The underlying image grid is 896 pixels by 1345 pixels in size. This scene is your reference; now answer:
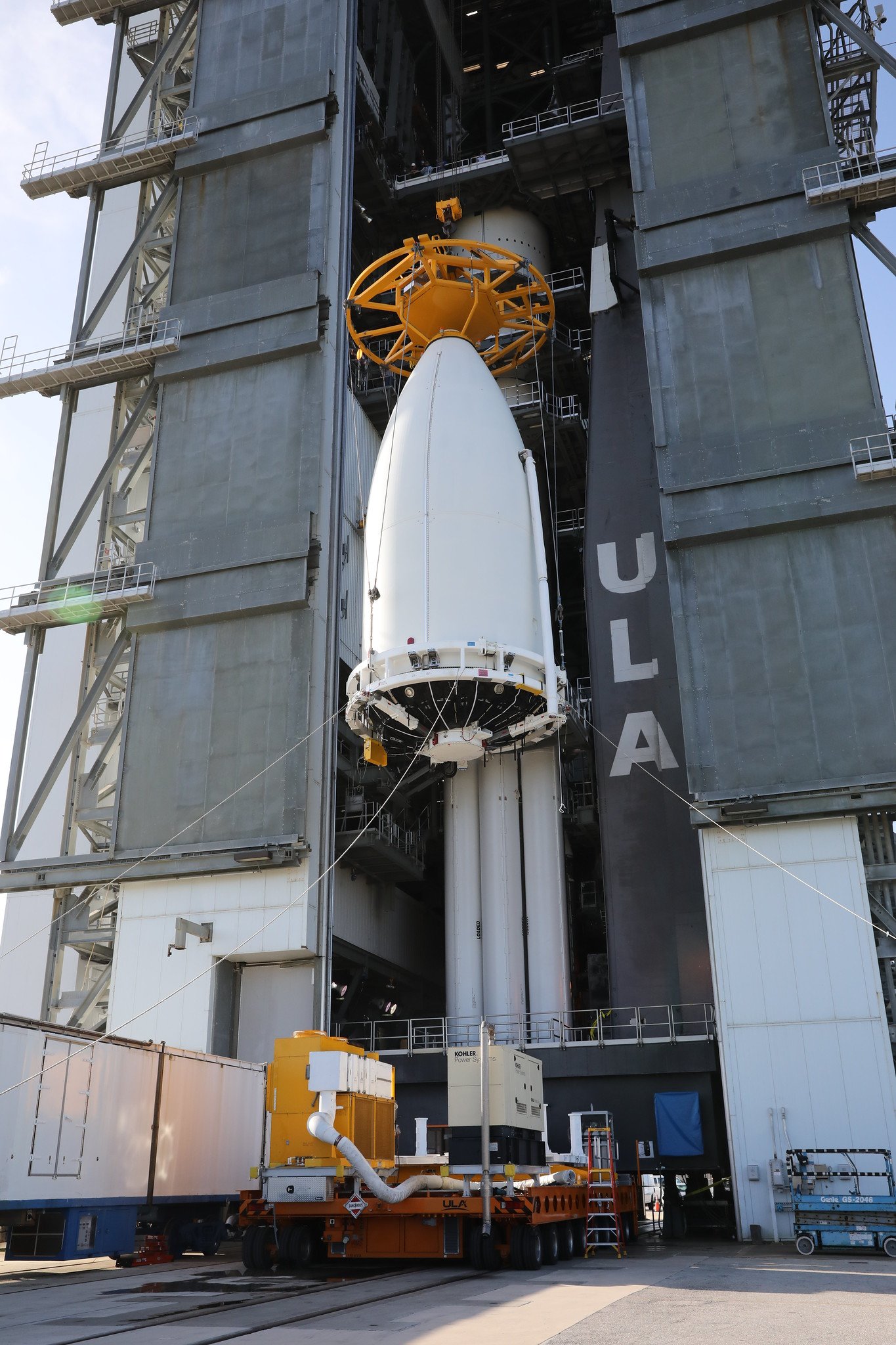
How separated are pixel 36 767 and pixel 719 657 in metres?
17.1

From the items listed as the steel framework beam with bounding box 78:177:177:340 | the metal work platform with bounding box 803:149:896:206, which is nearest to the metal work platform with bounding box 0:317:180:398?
the steel framework beam with bounding box 78:177:177:340

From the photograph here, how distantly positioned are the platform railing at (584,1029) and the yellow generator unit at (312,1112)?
242 inches

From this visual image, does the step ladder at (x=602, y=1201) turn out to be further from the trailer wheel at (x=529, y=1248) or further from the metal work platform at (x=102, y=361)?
the metal work platform at (x=102, y=361)

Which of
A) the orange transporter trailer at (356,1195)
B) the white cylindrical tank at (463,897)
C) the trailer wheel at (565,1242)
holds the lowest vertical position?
the trailer wheel at (565,1242)

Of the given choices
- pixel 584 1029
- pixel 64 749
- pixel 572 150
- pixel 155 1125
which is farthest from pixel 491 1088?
pixel 572 150

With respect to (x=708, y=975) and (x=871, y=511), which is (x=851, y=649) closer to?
(x=871, y=511)

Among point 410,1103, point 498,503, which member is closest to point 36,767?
point 410,1103

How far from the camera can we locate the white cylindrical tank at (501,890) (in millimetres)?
27219

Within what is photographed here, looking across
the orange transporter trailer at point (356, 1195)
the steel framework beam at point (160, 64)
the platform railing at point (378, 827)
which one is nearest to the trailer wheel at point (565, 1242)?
the orange transporter trailer at point (356, 1195)

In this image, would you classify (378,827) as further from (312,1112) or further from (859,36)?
(859,36)

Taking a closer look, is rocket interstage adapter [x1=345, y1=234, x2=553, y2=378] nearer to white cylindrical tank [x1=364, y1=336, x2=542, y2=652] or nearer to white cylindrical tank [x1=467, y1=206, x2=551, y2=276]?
white cylindrical tank [x1=364, y1=336, x2=542, y2=652]

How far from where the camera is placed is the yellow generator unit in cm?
1505

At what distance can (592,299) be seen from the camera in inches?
1261

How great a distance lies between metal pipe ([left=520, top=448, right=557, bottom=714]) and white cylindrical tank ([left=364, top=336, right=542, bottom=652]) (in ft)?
0.45
